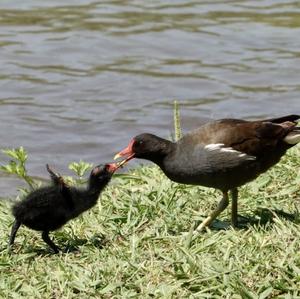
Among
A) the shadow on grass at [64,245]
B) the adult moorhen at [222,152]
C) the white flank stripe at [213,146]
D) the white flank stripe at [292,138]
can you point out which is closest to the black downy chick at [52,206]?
the shadow on grass at [64,245]

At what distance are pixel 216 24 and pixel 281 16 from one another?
1.04m

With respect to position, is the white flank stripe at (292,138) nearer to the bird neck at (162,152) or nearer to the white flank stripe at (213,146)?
the white flank stripe at (213,146)

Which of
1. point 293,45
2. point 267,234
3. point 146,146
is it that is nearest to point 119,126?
point 293,45

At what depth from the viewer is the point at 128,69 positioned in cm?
1211

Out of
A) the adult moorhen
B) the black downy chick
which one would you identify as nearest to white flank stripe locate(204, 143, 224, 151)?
the adult moorhen

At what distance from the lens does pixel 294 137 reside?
621 cm

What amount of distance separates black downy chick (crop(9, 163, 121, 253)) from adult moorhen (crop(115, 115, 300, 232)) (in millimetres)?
429

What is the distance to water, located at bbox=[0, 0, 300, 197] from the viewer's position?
10.4 metres

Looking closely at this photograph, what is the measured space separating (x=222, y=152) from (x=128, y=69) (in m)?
6.18

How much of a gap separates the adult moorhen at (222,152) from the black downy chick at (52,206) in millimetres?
429

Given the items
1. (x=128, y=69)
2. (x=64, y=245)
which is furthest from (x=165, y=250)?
(x=128, y=69)

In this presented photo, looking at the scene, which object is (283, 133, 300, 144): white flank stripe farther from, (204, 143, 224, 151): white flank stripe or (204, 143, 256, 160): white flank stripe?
(204, 143, 224, 151): white flank stripe

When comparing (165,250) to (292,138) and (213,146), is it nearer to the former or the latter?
(213,146)

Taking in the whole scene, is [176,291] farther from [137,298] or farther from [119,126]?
[119,126]
